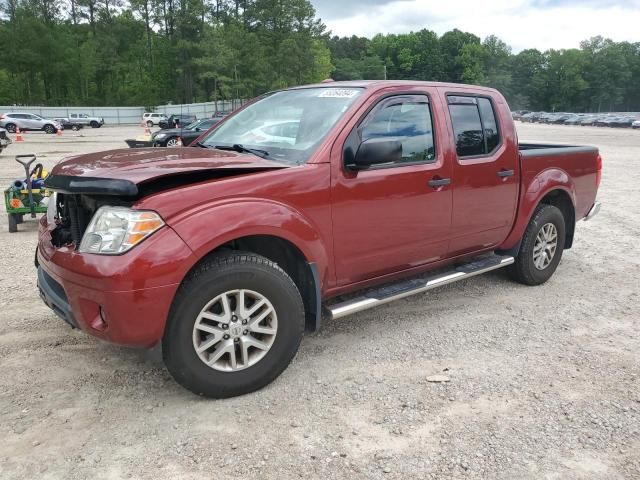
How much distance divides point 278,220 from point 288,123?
104 centimetres

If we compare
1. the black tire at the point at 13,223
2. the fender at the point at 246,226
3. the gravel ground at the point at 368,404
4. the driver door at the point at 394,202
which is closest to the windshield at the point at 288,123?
the driver door at the point at 394,202

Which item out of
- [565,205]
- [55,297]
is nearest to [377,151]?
[55,297]

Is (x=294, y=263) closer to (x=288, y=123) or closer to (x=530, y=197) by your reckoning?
(x=288, y=123)

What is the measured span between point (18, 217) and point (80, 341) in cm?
460

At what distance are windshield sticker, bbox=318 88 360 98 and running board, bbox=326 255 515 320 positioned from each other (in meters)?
1.42

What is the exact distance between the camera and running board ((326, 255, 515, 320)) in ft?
11.6

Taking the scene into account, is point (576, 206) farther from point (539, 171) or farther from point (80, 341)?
point (80, 341)

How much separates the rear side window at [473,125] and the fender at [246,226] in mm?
1629

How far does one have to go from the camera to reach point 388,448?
8.99ft

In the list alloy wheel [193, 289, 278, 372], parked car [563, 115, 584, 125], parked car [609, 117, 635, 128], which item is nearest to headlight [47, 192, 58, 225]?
alloy wheel [193, 289, 278, 372]

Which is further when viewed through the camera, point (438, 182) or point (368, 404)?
point (438, 182)

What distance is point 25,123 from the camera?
37406 mm

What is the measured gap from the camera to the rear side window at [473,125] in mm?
4273

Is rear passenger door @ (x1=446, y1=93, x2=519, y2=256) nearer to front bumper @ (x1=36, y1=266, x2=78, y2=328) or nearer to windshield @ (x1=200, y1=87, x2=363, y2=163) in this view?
windshield @ (x1=200, y1=87, x2=363, y2=163)
